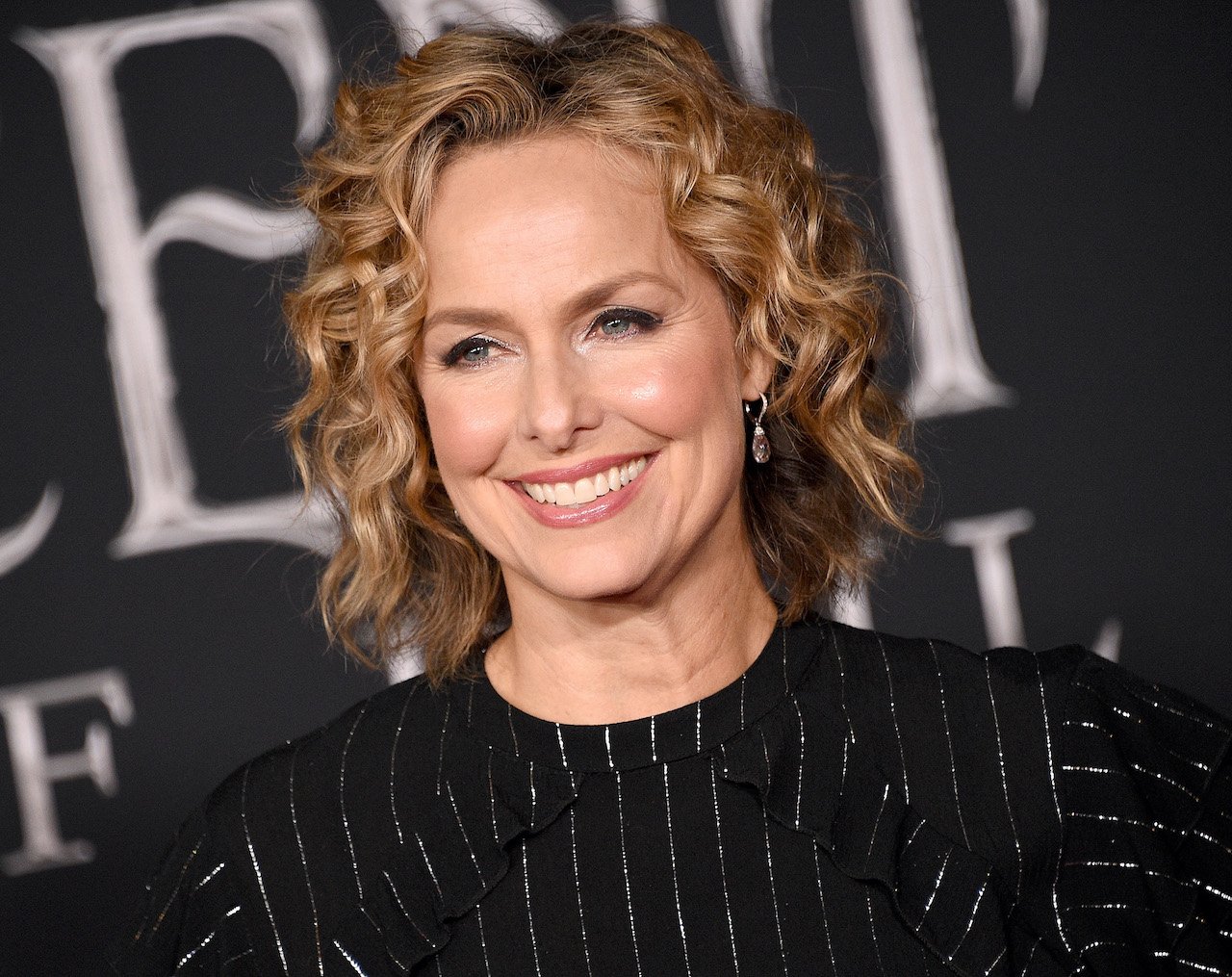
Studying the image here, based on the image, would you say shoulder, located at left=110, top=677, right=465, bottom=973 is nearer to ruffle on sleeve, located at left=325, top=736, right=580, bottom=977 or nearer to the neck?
ruffle on sleeve, located at left=325, top=736, right=580, bottom=977

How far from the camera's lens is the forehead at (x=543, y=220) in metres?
1.69

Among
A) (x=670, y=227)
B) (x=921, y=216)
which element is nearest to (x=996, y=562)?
(x=921, y=216)

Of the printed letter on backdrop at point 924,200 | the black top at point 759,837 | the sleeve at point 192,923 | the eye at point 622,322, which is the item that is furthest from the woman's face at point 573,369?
the printed letter on backdrop at point 924,200

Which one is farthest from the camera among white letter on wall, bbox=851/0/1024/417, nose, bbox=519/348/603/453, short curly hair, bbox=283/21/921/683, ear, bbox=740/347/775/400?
white letter on wall, bbox=851/0/1024/417

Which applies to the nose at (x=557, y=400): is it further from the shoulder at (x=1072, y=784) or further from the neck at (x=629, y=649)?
the shoulder at (x=1072, y=784)

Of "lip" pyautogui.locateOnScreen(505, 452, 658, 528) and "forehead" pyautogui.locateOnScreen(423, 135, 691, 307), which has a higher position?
"forehead" pyautogui.locateOnScreen(423, 135, 691, 307)

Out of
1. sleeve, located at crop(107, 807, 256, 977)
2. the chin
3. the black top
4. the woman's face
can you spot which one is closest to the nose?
the woman's face

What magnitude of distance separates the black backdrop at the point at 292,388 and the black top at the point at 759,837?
108 centimetres

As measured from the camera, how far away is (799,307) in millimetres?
1886

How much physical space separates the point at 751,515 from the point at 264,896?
0.77m

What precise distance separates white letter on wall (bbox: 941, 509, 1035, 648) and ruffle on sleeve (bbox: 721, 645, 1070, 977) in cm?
117

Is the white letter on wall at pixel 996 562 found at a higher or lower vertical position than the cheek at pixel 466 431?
lower

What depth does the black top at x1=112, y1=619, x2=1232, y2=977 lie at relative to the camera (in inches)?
67.1

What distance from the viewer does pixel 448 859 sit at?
5.79ft
